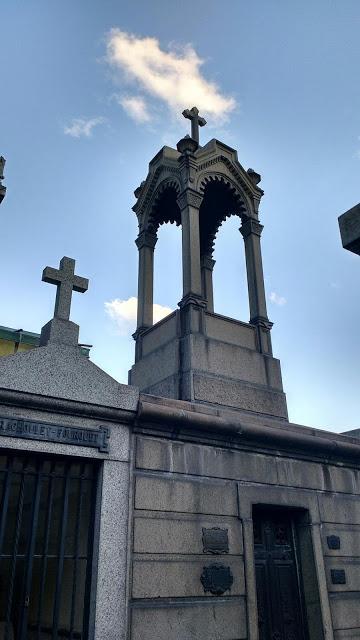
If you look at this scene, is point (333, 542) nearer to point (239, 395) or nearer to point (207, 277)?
point (239, 395)

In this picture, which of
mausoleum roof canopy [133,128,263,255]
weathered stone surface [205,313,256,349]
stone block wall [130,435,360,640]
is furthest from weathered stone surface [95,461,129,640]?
mausoleum roof canopy [133,128,263,255]

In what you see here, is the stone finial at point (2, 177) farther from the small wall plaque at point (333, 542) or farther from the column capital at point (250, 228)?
the small wall plaque at point (333, 542)

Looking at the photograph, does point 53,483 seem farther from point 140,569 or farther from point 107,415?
point 140,569

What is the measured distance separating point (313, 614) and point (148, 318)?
590 centimetres

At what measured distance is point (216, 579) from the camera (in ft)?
20.2

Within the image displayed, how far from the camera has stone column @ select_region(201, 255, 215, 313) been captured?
1151cm

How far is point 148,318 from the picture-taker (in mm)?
10336

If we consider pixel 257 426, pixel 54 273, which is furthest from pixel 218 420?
pixel 54 273

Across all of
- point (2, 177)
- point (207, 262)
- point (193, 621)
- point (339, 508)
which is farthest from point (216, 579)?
point (207, 262)

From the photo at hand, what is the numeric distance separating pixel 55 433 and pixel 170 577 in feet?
7.11

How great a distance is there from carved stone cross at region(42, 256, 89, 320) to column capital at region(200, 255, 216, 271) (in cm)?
525

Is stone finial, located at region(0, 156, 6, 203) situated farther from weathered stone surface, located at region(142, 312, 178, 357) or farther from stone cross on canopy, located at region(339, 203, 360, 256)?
stone cross on canopy, located at region(339, 203, 360, 256)

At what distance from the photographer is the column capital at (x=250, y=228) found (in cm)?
1068

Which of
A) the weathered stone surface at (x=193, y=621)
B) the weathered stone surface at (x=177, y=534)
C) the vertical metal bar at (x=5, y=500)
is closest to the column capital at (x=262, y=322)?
the weathered stone surface at (x=177, y=534)
